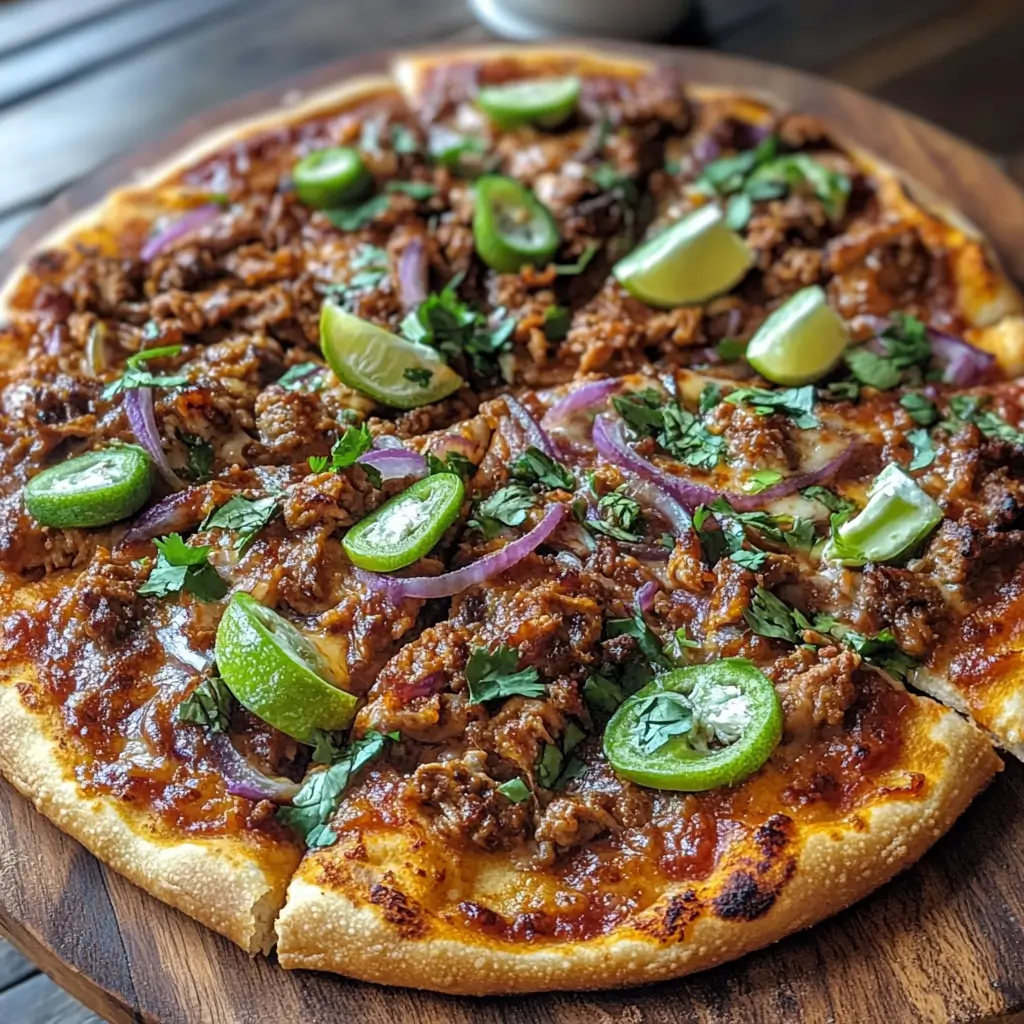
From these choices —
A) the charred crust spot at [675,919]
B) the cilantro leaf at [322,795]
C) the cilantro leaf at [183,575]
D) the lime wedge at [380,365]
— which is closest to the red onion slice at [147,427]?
the cilantro leaf at [183,575]

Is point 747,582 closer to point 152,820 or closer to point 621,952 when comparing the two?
point 621,952

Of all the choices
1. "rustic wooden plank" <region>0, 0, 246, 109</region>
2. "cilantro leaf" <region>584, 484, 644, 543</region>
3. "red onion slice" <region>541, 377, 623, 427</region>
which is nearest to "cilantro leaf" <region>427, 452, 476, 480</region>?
"red onion slice" <region>541, 377, 623, 427</region>

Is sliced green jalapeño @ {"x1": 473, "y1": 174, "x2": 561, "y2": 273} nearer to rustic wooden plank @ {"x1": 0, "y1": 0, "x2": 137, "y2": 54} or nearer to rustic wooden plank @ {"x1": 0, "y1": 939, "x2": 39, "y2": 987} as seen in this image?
rustic wooden plank @ {"x1": 0, "y1": 939, "x2": 39, "y2": 987}

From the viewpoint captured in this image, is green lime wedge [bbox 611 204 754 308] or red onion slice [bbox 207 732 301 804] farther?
green lime wedge [bbox 611 204 754 308]

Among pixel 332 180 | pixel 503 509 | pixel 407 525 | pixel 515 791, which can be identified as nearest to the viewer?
pixel 515 791

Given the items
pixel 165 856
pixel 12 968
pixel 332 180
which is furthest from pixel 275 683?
pixel 332 180

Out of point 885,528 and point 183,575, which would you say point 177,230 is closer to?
point 183,575

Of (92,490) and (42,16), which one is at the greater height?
(42,16)
